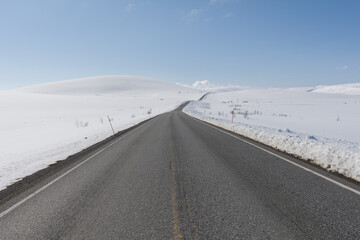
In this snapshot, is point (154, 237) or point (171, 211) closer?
point (154, 237)

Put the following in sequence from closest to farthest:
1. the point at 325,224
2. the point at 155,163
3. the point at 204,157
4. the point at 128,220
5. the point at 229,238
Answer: the point at 229,238
the point at 325,224
the point at 128,220
the point at 155,163
the point at 204,157

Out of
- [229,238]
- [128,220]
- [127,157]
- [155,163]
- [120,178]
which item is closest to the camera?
[229,238]

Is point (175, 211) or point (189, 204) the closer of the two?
point (175, 211)

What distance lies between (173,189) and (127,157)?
142 inches

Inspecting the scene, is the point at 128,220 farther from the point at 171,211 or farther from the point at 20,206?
the point at 20,206

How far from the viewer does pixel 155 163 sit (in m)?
6.20

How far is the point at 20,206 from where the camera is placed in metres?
3.96

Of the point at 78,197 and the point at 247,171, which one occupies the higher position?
the point at 78,197

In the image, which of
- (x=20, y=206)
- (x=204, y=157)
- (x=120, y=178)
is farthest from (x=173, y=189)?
(x=20, y=206)

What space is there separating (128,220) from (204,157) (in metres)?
3.92

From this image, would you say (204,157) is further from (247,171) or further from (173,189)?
(173,189)

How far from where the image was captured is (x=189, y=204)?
3527 millimetres

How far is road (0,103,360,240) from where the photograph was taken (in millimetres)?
2842

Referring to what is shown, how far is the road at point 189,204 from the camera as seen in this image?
112 inches
